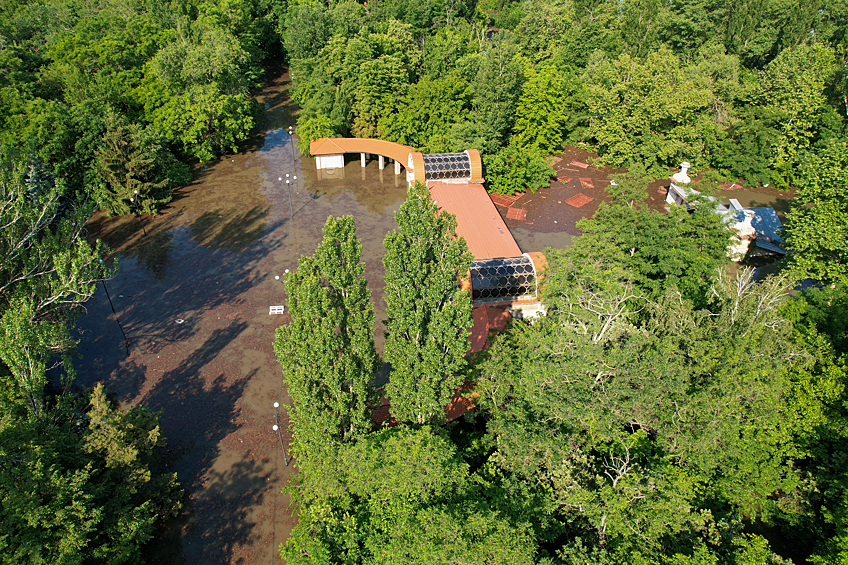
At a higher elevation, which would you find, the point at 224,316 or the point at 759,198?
the point at 759,198

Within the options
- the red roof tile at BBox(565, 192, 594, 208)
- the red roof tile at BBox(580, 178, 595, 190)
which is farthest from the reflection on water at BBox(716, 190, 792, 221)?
the red roof tile at BBox(565, 192, 594, 208)

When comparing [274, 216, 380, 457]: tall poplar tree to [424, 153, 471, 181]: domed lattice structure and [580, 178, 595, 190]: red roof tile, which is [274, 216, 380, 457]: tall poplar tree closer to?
[424, 153, 471, 181]: domed lattice structure

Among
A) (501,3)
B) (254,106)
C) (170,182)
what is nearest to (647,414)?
(170,182)

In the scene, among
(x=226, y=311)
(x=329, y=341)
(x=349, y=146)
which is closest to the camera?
(x=329, y=341)

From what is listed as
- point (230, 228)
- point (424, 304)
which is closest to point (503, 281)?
point (424, 304)

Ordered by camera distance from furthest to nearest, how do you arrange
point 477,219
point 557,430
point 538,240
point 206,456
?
point 538,240 < point 477,219 < point 206,456 < point 557,430

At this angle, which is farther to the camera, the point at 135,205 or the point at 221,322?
the point at 135,205

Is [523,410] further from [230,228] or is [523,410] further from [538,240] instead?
[230,228]
